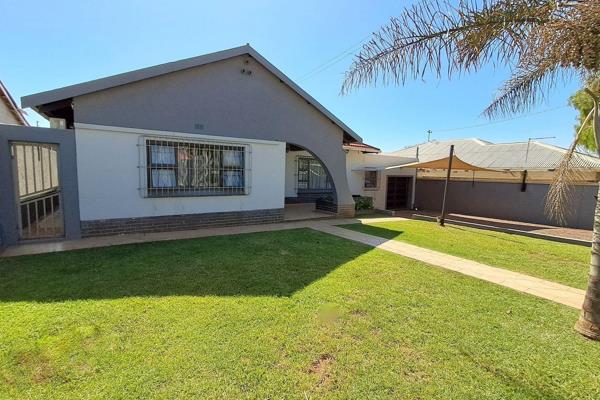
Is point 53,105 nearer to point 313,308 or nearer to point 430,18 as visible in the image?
point 313,308

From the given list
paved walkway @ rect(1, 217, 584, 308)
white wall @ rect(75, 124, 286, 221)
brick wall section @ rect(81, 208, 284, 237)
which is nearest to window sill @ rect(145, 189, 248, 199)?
white wall @ rect(75, 124, 286, 221)

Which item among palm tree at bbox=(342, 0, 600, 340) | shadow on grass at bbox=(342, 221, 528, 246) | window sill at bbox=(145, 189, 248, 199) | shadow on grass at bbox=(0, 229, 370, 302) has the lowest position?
shadow on grass at bbox=(0, 229, 370, 302)

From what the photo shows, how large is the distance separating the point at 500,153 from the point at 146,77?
92.2ft

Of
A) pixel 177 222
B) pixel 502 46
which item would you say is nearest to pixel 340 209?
pixel 177 222

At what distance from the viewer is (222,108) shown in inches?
458

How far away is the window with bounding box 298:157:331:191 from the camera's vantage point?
1942 centimetres

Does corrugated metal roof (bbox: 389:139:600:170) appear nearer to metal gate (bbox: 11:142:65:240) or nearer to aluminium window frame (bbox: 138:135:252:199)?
aluminium window frame (bbox: 138:135:252:199)

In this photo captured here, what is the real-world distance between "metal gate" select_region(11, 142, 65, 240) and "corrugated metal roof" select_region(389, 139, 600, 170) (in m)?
24.9

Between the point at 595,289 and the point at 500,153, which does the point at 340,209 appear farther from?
the point at 500,153

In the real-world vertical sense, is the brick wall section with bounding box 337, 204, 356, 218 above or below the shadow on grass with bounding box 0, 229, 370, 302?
above

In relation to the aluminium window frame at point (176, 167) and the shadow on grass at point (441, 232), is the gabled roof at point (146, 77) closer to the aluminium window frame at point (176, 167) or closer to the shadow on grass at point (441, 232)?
the aluminium window frame at point (176, 167)

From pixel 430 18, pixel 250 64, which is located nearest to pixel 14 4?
pixel 250 64

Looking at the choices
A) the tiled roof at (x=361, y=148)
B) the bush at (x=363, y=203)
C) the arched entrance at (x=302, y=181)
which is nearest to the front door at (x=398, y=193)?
the tiled roof at (x=361, y=148)

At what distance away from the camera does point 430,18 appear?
441cm
